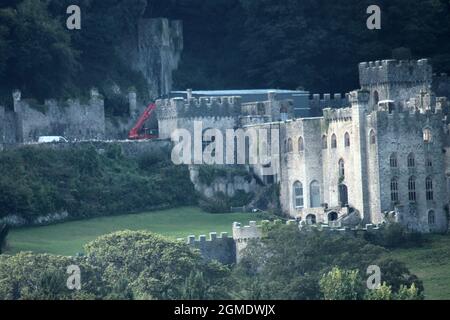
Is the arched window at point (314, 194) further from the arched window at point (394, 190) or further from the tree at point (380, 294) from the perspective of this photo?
the tree at point (380, 294)

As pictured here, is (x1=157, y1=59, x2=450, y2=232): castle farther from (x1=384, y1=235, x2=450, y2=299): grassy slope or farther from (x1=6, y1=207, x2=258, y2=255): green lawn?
(x1=6, y1=207, x2=258, y2=255): green lawn

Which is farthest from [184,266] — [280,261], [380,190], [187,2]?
[187,2]

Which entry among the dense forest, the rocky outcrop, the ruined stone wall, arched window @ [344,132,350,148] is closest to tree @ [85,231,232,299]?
arched window @ [344,132,350,148]

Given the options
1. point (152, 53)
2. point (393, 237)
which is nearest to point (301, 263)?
point (393, 237)

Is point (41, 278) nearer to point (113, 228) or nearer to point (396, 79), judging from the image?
point (113, 228)
